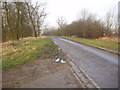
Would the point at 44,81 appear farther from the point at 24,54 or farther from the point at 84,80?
the point at 24,54

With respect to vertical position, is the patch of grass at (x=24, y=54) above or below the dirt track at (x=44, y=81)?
above

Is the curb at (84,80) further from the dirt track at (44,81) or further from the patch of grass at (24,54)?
the patch of grass at (24,54)

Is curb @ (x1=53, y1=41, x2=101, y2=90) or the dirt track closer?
curb @ (x1=53, y1=41, x2=101, y2=90)

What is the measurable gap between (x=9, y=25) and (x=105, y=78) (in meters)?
25.3

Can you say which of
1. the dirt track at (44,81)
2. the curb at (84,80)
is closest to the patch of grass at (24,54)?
the dirt track at (44,81)

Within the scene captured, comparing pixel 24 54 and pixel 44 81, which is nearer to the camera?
pixel 44 81

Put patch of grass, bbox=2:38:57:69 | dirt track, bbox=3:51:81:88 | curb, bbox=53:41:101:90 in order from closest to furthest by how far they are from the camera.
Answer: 1. curb, bbox=53:41:101:90
2. dirt track, bbox=3:51:81:88
3. patch of grass, bbox=2:38:57:69

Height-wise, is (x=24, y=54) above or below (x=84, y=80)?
above

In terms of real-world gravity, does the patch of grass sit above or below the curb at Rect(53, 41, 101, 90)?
above

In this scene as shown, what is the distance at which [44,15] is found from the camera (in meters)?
44.2

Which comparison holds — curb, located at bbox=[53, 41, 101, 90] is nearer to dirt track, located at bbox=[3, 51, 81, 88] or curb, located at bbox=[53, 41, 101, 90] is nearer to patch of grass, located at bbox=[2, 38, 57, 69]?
dirt track, located at bbox=[3, 51, 81, 88]

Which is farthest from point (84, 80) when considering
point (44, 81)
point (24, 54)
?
point (24, 54)

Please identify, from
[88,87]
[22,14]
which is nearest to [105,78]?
[88,87]

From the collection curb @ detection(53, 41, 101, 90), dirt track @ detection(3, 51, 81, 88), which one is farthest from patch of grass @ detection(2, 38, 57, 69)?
curb @ detection(53, 41, 101, 90)
